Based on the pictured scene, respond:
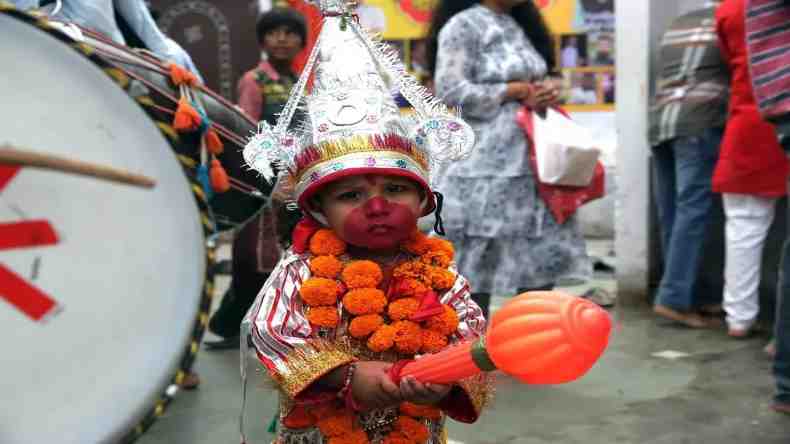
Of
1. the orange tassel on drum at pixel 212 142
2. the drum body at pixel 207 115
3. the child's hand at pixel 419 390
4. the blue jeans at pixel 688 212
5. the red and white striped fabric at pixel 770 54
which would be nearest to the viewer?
the child's hand at pixel 419 390

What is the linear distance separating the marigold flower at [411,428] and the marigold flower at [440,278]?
0.27 meters

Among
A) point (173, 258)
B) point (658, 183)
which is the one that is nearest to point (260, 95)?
point (658, 183)

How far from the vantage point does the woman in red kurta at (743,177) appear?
14.5 feet

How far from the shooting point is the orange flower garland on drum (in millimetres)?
1975

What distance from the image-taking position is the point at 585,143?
3.95m

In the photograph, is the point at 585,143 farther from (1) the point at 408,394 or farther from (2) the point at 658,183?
(1) the point at 408,394

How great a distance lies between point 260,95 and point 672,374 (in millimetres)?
2184

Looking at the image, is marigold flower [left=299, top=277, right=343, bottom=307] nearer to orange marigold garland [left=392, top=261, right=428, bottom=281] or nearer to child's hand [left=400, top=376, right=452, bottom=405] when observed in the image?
orange marigold garland [left=392, top=261, right=428, bottom=281]

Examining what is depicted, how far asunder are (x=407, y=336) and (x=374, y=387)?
19 cm

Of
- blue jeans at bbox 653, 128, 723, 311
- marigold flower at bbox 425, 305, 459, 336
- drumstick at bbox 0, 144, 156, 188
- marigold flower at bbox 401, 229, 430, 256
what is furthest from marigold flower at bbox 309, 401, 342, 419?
blue jeans at bbox 653, 128, 723, 311

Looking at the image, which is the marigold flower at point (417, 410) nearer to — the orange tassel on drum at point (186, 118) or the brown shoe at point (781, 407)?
the orange tassel on drum at point (186, 118)

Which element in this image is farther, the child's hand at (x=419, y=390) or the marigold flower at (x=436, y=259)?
the marigold flower at (x=436, y=259)

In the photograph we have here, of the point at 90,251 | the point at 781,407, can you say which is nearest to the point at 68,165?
the point at 90,251

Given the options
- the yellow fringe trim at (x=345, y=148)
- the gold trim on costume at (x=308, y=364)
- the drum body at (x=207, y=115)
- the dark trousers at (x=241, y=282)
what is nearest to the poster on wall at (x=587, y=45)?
the dark trousers at (x=241, y=282)
